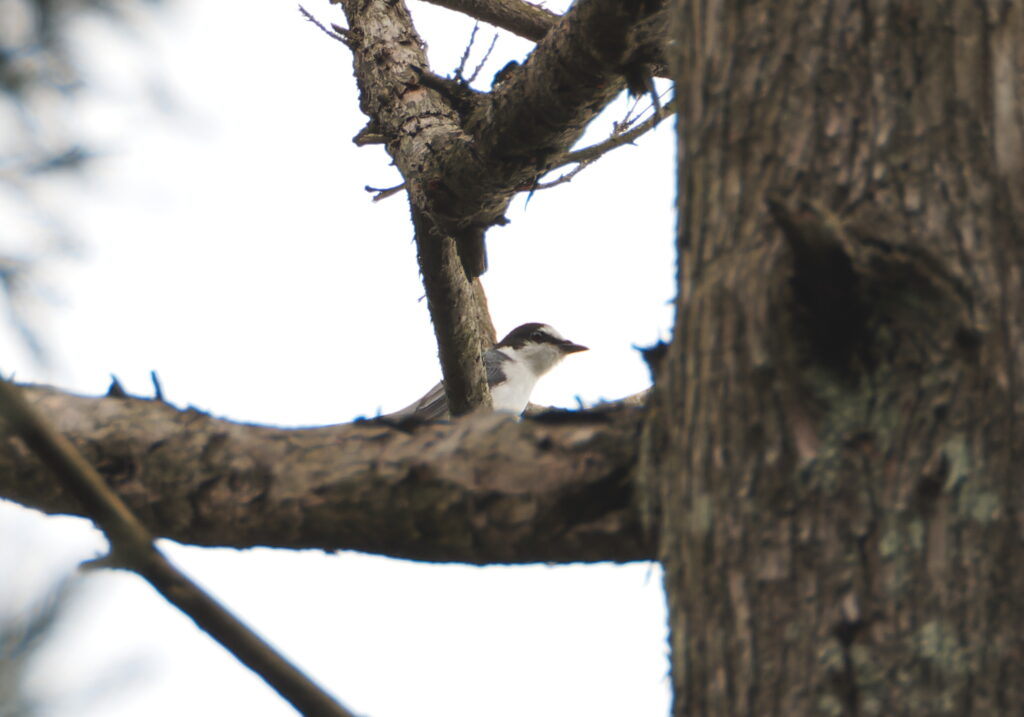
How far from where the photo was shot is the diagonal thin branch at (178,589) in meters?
1.58

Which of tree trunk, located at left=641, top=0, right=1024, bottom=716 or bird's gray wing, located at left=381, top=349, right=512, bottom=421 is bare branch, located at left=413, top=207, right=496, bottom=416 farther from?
tree trunk, located at left=641, top=0, right=1024, bottom=716

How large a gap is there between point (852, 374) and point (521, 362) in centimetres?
817

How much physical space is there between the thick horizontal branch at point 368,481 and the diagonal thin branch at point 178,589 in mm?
351

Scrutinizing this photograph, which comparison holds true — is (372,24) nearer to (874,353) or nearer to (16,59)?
(16,59)

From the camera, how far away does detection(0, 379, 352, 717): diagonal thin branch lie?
1578 millimetres

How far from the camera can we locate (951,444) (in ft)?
4.72

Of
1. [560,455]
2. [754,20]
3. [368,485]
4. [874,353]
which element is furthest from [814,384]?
[368,485]

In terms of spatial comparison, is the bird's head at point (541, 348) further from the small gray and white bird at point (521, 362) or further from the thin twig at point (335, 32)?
the thin twig at point (335, 32)

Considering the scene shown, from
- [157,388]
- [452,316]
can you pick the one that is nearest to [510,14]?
[452,316]

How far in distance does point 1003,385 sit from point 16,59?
150cm

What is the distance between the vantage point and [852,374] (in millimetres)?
1493

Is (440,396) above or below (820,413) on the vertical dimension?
above

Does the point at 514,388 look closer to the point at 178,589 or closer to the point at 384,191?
the point at 384,191

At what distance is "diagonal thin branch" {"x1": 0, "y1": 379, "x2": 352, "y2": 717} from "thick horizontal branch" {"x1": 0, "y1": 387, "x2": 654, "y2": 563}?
0.35 metres
